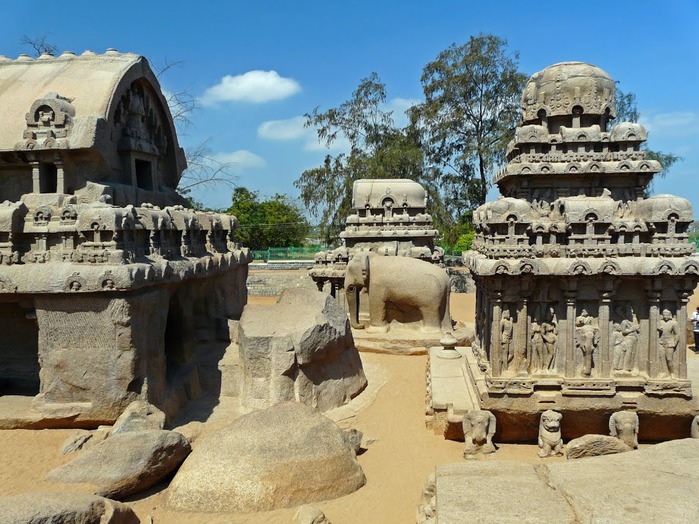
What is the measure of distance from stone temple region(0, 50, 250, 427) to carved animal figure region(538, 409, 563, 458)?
522 centimetres

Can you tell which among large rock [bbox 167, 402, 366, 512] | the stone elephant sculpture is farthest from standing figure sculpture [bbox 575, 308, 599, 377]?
the stone elephant sculpture

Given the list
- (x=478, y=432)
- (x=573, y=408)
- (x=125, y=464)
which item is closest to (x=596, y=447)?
(x=573, y=408)

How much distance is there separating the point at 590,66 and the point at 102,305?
795 cm

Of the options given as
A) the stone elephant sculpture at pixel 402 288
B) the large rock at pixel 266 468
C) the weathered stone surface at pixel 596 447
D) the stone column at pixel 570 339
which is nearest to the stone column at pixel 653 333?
the stone column at pixel 570 339

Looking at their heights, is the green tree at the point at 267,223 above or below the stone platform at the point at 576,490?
above

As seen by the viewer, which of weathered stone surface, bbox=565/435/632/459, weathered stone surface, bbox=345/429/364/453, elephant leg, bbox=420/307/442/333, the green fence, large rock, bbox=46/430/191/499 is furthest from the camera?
the green fence

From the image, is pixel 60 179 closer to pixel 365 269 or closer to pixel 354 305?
pixel 365 269

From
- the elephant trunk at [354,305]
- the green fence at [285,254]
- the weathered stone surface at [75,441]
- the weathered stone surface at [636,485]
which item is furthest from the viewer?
the green fence at [285,254]

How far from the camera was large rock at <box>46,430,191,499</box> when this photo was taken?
612 cm

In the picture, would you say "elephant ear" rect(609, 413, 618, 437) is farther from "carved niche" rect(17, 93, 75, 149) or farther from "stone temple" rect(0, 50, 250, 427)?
"carved niche" rect(17, 93, 75, 149)

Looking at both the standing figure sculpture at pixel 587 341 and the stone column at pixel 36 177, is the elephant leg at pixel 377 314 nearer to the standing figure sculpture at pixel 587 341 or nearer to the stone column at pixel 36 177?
the standing figure sculpture at pixel 587 341

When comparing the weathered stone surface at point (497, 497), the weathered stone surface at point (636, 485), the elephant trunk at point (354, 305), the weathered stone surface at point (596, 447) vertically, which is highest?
the elephant trunk at point (354, 305)

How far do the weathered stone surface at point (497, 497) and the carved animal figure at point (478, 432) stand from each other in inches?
78.5

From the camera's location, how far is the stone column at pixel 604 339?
7.69 metres
